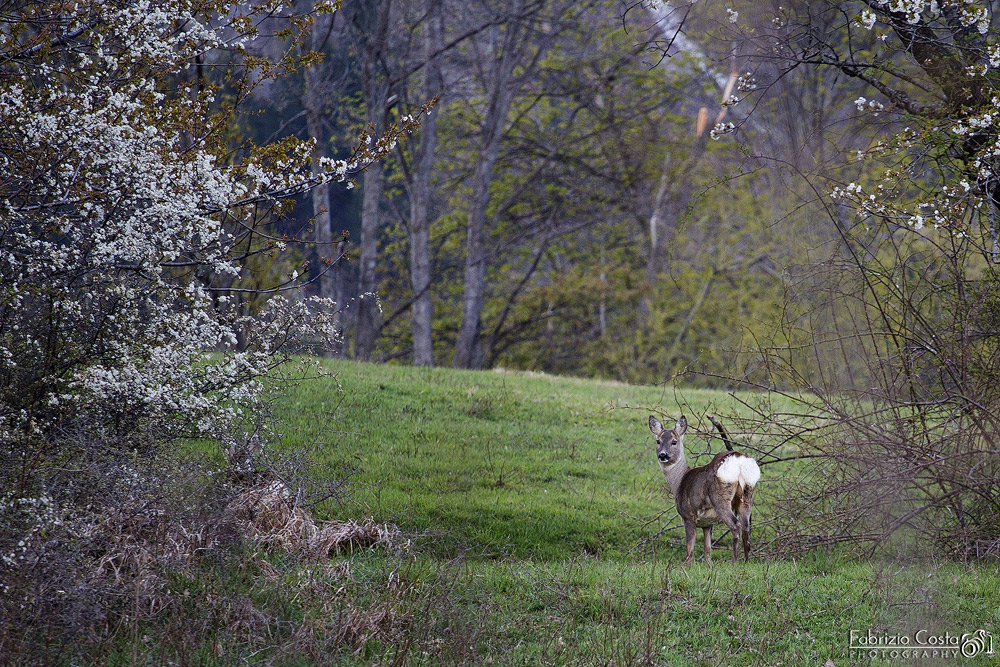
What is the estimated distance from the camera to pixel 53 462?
7223 millimetres

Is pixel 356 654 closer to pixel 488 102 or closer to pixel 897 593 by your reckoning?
pixel 897 593

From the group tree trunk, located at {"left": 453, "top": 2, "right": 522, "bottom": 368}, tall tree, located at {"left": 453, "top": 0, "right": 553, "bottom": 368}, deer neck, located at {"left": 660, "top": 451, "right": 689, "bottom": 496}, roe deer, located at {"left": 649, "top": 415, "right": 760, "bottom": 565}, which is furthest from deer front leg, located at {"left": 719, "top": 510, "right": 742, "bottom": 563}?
tall tree, located at {"left": 453, "top": 0, "right": 553, "bottom": 368}

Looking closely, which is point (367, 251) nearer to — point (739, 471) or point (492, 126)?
point (492, 126)

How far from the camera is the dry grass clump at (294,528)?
7723 millimetres

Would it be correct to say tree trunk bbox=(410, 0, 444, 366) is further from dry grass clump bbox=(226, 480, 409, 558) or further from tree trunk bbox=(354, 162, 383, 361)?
dry grass clump bbox=(226, 480, 409, 558)

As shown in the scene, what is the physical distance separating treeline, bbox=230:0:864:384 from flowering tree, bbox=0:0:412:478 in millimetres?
12990

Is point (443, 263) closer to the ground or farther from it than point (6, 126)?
farther from it

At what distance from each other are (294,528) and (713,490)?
3638 millimetres

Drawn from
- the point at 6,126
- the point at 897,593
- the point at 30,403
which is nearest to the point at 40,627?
the point at 30,403

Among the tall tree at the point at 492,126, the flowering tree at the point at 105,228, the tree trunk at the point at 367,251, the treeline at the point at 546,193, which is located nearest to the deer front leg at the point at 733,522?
the flowering tree at the point at 105,228

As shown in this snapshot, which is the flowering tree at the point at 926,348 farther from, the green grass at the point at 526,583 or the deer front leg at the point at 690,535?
the deer front leg at the point at 690,535

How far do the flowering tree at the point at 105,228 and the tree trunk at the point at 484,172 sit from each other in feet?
45.9

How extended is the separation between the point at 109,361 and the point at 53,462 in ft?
3.82

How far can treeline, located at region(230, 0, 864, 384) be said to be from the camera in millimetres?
23016
